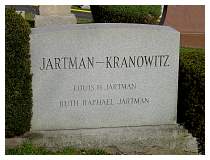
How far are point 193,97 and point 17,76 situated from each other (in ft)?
6.29

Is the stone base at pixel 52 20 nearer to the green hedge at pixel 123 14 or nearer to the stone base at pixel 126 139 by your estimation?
the green hedge at pixel 123 14

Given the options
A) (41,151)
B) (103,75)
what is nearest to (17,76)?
(41,151)

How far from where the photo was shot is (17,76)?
4789 mm

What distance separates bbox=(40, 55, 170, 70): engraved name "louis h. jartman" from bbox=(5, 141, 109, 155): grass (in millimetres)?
832

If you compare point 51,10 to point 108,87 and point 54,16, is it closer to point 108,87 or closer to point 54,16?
point 54,16

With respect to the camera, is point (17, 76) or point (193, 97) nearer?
point (17, 76)

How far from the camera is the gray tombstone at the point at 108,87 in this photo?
495 centimetres

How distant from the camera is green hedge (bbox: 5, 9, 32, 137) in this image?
467 centimetres

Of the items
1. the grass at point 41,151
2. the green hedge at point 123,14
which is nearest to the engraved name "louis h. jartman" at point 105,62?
the grass at point 41,151

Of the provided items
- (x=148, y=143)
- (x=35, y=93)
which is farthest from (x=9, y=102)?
(x=148, y=143)

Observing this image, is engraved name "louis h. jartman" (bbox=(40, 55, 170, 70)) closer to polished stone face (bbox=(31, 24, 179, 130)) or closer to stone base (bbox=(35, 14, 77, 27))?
polished stone face (bbox=(31, 24, 179, 130))

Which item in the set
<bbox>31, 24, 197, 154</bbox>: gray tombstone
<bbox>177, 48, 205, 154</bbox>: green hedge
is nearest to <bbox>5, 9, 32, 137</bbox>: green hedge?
<bbox>31, 24, 197, 154</bbox>: gray tombstone

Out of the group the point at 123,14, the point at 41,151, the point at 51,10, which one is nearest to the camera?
the point at 41,151

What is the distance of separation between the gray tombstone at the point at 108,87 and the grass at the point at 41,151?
109mm
